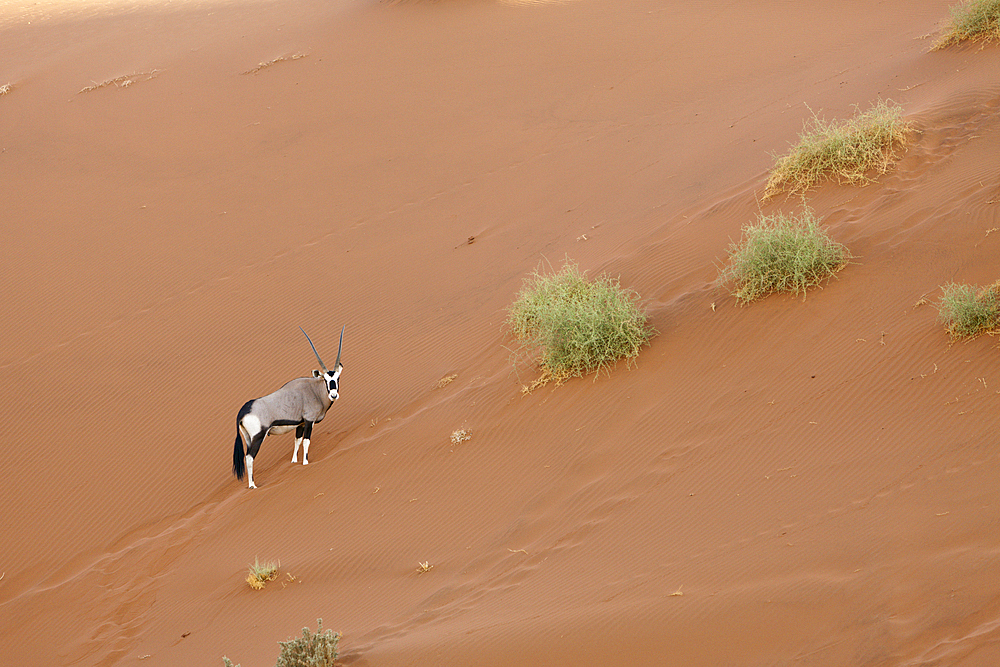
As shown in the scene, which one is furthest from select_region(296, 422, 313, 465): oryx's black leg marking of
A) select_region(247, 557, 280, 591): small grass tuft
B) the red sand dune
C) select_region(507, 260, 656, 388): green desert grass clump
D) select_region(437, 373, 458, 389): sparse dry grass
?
select_region(507, 260, 656, 388): green desert grass clump

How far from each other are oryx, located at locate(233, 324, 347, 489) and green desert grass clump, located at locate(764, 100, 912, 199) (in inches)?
246

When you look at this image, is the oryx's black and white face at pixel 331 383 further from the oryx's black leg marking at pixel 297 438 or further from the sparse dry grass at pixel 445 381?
the sparse dry grass at pixel 445 381

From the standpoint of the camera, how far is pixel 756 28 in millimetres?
20141

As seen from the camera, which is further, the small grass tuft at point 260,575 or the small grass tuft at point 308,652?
the small grass tuft at point 260,575

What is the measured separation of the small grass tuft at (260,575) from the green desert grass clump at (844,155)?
300 inches

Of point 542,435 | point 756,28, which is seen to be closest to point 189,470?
point 542,435

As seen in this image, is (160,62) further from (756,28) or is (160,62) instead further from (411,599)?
(411,599)

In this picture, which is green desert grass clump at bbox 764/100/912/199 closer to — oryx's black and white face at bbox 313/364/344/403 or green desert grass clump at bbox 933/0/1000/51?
green desert grass clump at bbox 933/0/1000/51

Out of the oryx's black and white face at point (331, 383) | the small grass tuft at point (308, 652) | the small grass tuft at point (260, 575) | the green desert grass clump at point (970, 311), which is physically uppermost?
the oryx's black and white face at point (331, 383)

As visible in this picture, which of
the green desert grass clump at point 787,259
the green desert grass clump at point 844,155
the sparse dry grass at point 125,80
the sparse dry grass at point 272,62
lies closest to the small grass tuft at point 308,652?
the green desert grass clump at point 787,259

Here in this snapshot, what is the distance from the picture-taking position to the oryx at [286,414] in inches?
353

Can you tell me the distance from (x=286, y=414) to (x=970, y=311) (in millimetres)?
6812

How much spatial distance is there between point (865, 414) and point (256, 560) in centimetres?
550

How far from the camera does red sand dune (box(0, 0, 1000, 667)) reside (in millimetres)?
5441
